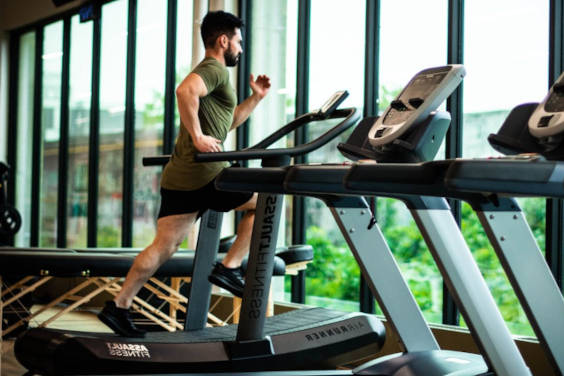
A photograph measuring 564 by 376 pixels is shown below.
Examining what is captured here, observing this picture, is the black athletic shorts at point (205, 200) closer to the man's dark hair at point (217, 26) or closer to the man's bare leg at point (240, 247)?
the man's bare leg at point (240, 247)

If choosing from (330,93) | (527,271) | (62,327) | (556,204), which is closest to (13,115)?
(62,327)

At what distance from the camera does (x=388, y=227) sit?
4.57m

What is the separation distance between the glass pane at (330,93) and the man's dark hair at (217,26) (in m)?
1.50

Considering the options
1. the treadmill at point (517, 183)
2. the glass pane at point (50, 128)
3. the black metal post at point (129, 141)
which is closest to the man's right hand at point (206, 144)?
the treadmill at point (517, 183)

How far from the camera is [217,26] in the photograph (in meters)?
3.37

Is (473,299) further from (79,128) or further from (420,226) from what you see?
(79,128)

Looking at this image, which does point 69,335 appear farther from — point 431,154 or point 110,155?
point 110,155

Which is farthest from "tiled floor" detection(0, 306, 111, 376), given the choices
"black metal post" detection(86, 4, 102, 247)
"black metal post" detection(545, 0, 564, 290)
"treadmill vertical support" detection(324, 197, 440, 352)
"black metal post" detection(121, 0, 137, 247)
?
"black metal post" detection(545, 0, 564, 290)

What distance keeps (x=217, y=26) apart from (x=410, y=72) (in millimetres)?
1507

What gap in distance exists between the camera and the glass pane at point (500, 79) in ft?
12.6

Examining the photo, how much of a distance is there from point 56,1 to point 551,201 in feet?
18.4

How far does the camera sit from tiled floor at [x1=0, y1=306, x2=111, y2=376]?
4126 millimetres

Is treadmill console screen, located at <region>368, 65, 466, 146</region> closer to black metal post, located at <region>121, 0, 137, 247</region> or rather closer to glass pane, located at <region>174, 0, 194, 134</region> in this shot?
glass pane, located at <region>174, 0, 194, 134</region>

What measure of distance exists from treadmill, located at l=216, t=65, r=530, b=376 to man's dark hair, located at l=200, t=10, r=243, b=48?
0.94 m
